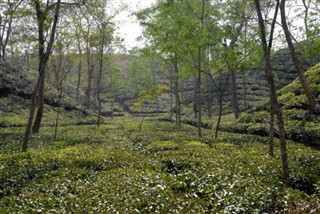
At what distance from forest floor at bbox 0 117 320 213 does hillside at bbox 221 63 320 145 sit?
3.53 metres

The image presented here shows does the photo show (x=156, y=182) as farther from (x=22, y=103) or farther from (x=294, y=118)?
(x=22, y=103)

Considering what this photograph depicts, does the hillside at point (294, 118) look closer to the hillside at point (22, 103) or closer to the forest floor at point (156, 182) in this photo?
the forest floor at point (156, 182)

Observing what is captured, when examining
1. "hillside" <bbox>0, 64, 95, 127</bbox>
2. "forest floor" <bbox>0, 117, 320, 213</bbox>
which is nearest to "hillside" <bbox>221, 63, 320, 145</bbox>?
"forest floor" <bbox>0, 117, 320, 213</bbox>

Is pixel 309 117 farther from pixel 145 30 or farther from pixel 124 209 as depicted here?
pixel 145 30

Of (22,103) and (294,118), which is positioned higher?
(22,103)

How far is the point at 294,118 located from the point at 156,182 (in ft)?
55.7

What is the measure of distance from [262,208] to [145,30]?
3185cm

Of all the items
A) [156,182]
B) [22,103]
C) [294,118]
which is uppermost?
[22,103]

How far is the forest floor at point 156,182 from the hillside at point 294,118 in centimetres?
353

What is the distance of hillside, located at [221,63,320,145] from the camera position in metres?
20.8

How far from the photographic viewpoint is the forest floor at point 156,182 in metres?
9.07

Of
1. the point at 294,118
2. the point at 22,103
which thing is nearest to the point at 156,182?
the point at 294,118

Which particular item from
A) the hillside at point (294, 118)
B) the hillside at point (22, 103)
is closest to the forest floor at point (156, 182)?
the hillside at point (294, 118)

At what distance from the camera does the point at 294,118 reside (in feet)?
79.0
